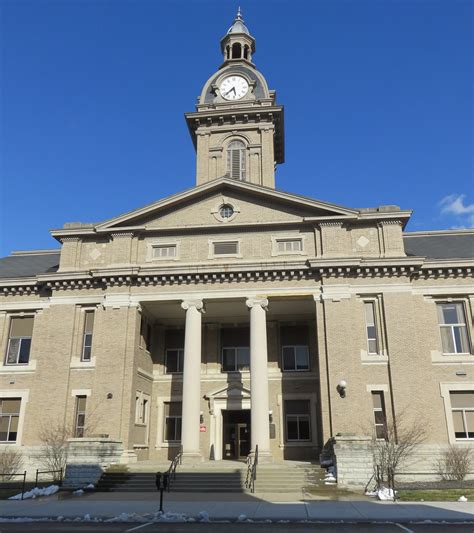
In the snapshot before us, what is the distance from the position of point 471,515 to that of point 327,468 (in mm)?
8848

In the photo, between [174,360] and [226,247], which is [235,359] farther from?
[226,247]

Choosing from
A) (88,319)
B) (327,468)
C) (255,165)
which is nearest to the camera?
(327,468)

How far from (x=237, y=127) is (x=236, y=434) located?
71.2ft

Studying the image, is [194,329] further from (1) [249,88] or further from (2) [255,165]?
(1) [249,88]

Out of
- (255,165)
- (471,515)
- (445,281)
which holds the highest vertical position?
(255,165)

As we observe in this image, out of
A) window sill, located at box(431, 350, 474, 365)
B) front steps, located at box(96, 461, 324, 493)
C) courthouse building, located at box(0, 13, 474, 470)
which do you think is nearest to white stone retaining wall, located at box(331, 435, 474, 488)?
front steps, located at box(96, 461, 324, 493)

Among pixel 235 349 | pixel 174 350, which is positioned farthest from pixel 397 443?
pixel 174 350

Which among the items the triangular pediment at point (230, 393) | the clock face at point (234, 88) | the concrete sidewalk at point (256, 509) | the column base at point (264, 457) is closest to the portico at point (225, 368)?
the triangular pediment at point (230, 393)

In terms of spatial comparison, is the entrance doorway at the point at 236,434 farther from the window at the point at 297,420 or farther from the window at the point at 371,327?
the window at the point at 371,327

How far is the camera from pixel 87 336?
28078mm

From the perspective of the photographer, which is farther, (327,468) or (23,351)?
(23,351)

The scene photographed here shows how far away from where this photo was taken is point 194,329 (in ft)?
87.0

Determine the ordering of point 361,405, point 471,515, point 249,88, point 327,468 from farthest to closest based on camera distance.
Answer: point 249,88
point 361,405
point 327,468
point 471,515

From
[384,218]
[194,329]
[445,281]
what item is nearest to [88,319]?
[194,329]
